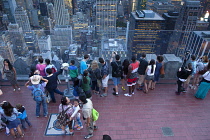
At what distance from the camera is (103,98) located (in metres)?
6.14

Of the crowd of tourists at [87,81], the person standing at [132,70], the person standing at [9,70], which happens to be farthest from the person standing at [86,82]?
the person standing at [9,70]

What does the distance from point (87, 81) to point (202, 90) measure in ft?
13.7

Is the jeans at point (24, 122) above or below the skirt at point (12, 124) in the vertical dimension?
below

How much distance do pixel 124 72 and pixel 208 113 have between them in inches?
122

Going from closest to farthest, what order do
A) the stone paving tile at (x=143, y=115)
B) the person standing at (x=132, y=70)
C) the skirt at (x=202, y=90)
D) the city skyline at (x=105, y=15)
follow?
the stone paving tile at (x=143, y=115)
the person standing at (x=132, y=70)
the skirt at (x=202, y=90)
the city skyline at (x=105, y=15)

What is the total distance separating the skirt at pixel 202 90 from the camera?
19.2 ft

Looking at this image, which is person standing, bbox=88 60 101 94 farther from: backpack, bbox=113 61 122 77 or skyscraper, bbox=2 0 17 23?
skyscraper, bbox=2 0 17 23

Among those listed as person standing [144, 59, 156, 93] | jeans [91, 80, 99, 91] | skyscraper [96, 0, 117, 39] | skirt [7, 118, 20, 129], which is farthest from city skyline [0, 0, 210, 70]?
skirt [7, 118, 20, 129]

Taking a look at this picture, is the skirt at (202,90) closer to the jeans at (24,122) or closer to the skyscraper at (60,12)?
the jeans at (24,122)

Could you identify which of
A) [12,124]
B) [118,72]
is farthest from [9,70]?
[118,72]

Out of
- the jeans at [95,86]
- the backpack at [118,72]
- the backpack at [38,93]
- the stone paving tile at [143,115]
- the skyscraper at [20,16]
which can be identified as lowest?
the skyscraper at [20,16]

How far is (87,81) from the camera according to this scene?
5016 millimetres

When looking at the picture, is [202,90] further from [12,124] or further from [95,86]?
[12,124]

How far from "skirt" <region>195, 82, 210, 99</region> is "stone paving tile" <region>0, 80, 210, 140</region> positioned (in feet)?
0.62
